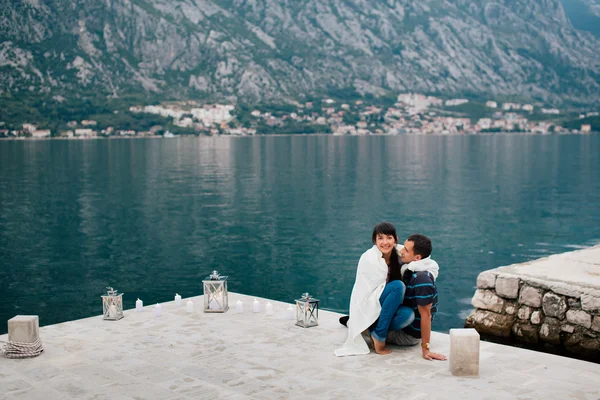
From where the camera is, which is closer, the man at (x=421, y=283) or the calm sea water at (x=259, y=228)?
the man at (x=421, y=283)

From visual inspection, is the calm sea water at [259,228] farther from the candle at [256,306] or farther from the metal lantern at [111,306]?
the metal lantern at [111,306]

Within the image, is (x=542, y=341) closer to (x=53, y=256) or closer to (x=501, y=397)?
(x=501, y=397)

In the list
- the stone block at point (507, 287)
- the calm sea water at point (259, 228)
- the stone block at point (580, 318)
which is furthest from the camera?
the calm sea water at point (259, 228)

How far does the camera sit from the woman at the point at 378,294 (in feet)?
30.0

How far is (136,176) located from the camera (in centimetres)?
6500

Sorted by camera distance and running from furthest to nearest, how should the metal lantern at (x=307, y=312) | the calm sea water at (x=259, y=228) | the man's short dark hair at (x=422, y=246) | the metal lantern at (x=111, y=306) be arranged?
the calm sea water at (x=259, y=228) < the metal lantern at (x=111, y=306) < the metal lantern at (x=307, y=312) < the man's short dark hair at (x=422, y=246)

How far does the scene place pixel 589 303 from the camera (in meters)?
11.3

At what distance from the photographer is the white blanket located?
9.21 metres

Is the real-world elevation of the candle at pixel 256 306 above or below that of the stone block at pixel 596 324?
above

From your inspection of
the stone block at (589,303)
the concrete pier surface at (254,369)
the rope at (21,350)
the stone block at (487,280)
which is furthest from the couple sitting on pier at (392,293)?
the rope at (21,350)

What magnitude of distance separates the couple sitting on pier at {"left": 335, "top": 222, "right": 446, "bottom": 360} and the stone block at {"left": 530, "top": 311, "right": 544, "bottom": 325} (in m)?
3.81

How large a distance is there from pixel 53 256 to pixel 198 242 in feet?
20.2

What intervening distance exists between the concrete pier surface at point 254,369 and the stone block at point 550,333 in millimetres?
2763

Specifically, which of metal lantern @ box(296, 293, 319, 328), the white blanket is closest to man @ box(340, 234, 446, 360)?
the white blanket
